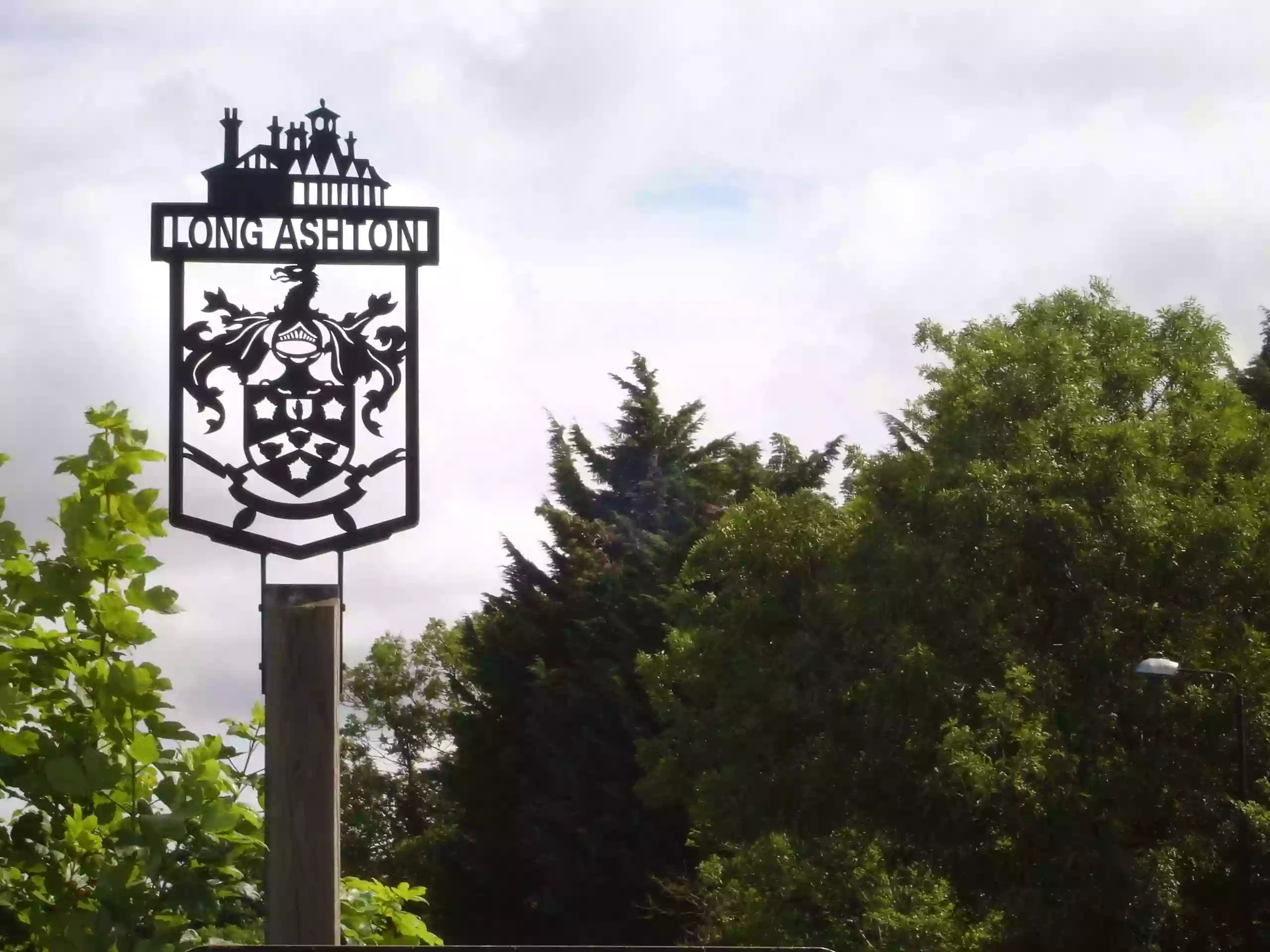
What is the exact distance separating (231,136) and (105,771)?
5.75 ft

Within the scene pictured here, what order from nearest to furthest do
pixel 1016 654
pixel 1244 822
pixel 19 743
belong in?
pixel 19 743
pixel 1244 822
pixel 1016 654

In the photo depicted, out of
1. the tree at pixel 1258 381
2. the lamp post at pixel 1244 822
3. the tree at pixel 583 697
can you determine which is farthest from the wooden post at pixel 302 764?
the tree at pixel 1258 381

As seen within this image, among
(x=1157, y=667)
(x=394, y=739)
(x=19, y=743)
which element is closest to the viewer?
(x=19, y=743)

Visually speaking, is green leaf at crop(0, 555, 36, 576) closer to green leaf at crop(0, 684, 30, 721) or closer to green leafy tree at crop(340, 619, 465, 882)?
green leaf at crop(0, 684, 30, 721)

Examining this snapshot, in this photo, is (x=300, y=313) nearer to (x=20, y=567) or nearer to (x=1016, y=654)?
(x=20, y=567)

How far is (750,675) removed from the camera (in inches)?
1024

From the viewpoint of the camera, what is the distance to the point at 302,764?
361cm

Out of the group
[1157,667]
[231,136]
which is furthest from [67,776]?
[1157,667]

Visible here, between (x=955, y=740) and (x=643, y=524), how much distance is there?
1863cm

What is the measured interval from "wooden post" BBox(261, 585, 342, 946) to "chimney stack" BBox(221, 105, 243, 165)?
3.52 ft

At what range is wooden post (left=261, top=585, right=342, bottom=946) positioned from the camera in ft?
11.6

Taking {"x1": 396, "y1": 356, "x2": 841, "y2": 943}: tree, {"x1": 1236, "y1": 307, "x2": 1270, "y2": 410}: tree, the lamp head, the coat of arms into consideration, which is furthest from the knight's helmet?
{"x1": 1236, "y1": 307, "x2": 1270, "y2": 410}: tree

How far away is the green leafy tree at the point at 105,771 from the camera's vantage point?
4172 millimetres

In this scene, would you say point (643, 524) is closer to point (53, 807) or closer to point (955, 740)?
point (955, 740)
